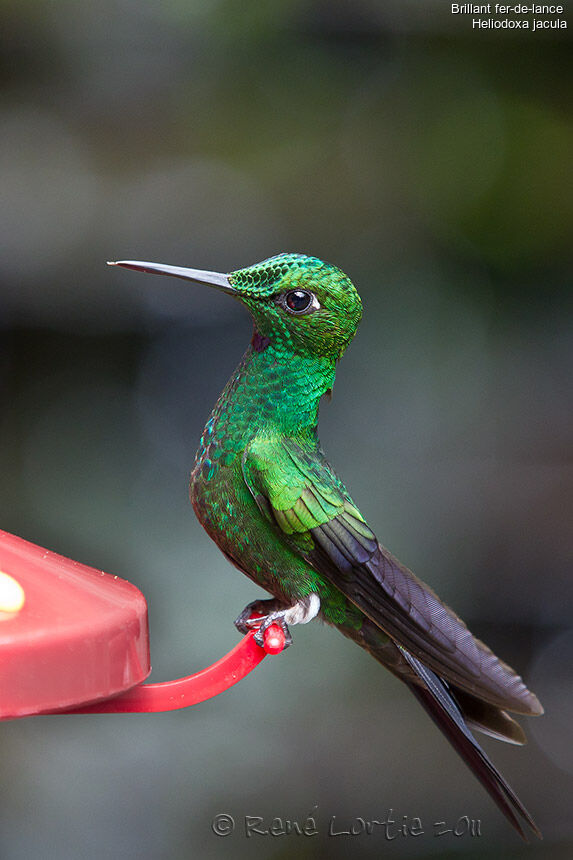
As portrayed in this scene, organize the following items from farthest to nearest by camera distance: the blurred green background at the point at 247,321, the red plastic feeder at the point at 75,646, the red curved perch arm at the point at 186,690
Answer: the blurred green background at the point at 247,321 < the red curved perch arm at the point at 186,690 < the red plastic feeder at the point at 75,646

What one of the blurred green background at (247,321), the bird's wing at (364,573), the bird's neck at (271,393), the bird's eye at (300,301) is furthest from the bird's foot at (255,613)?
the blurred green background at (247,321)

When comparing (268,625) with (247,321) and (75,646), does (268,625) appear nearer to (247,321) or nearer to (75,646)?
(75,646)

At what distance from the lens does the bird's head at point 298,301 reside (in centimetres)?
97

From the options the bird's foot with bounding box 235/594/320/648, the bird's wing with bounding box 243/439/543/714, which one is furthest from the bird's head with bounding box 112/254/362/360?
the bird's foot with bounding box 235/594/320/648

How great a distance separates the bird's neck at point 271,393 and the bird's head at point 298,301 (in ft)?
0.04

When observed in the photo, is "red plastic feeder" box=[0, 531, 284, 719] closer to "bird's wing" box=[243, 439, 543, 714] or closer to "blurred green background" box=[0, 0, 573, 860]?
"bird's wing" box=[243, 439, 543, 714]

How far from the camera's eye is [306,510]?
3.26 feet

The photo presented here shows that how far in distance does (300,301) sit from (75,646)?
0.44 m

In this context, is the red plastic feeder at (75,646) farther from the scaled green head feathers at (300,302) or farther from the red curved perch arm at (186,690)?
the scaled green head feathers at (300,302)

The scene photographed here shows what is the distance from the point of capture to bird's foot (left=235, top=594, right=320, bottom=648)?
1.01 m

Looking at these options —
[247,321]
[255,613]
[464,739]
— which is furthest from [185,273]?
[247,321]

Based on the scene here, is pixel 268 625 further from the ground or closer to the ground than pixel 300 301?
closer to the ground

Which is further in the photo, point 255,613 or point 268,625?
point 255,613

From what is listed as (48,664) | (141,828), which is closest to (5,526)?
(141,828)
